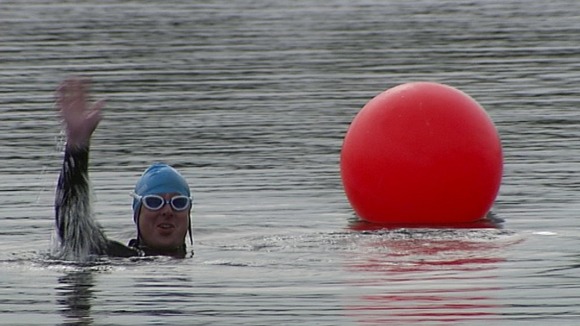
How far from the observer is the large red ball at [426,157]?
1465cm

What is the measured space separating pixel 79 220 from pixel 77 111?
912 mm

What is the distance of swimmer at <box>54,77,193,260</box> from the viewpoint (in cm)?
1251

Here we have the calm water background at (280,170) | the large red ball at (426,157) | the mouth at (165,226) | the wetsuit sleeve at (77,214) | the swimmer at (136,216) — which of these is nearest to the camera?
the calm water background at (280,170)

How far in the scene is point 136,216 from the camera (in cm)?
1326

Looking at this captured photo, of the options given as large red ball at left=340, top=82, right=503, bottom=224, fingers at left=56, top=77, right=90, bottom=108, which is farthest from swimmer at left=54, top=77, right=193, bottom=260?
large red ball at left=340, top=82, right=503, bottom=224

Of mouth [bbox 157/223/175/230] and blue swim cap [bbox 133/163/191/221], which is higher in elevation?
blue swim cap [bbox 133/163/191/221]

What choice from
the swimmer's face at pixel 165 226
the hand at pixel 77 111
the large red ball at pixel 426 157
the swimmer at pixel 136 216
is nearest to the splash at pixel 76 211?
the swimmer at pixel 136 216

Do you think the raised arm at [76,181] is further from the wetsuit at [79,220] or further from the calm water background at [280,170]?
the calm water background at [280,170]

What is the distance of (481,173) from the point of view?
581 inches

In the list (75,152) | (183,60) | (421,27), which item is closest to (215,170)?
(75,152)

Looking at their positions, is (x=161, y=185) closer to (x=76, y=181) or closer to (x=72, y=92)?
(x=76, y=181)

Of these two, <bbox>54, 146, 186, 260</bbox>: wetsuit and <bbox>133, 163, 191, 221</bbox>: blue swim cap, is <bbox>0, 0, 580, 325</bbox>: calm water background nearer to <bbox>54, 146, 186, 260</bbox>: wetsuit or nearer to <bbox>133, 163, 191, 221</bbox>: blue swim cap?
<bbox>54, 146, 186, 260</bbox>: wetsuit

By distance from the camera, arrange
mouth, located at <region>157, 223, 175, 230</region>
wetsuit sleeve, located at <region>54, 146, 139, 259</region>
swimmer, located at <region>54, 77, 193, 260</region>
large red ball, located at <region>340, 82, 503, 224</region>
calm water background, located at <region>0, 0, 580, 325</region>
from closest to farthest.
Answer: calm water background, located at <region>0, 0, 580, 325</region>, wetsuit sleeve, located at <region>54, 146, 139, 259</region>, swimmer, located at <region>54, 77, 193, 260</region>, mouth, located at <region>157, 223, 175, 230</region>, large red ball, located at <region>340, 82, 503, 224</region>

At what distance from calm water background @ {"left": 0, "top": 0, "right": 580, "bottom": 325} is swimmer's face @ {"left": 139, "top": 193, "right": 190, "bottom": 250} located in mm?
140
